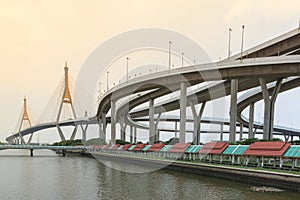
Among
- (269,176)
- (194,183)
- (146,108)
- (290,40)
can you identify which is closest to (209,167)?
(194,183)

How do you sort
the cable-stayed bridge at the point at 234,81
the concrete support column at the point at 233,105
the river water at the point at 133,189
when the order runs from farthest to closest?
the concrete support column at the point at 233,105 → the cable-stayed bridge at the point at 234,81 → the river water at the point at 133,189

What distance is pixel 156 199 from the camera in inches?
771

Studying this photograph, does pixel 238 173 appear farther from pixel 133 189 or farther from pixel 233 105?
pixel 233 105

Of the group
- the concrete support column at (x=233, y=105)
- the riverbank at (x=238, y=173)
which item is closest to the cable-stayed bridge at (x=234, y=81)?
the concrete support column at (x=233, y=105)

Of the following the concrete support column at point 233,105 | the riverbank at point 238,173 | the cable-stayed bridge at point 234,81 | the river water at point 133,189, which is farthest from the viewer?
the concrete support column at point 233,105

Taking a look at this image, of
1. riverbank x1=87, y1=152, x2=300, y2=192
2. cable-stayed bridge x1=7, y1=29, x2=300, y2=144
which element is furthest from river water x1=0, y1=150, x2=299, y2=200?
cable-stayed bridge x1=7, y1=29, x2=300, y2=144

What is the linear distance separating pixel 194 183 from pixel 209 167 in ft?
11.8

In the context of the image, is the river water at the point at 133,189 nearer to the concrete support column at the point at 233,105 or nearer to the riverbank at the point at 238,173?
the riverbank at the point at 238,173

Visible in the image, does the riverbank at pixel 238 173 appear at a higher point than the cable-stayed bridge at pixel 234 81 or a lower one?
lower

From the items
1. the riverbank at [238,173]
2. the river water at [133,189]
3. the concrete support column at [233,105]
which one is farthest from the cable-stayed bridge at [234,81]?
the river water at [133,189]

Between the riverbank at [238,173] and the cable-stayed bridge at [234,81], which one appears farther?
the cable-stayed bridge at [234,81]

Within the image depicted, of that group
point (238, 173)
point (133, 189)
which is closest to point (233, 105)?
point (238, 173)

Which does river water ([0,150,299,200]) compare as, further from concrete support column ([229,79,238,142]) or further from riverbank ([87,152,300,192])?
concrete support column ([229,79,238,142])

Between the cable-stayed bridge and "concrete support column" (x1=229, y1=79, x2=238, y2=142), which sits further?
"concrete support column" (x1=229, y1=79, x2=238, y2=142)
